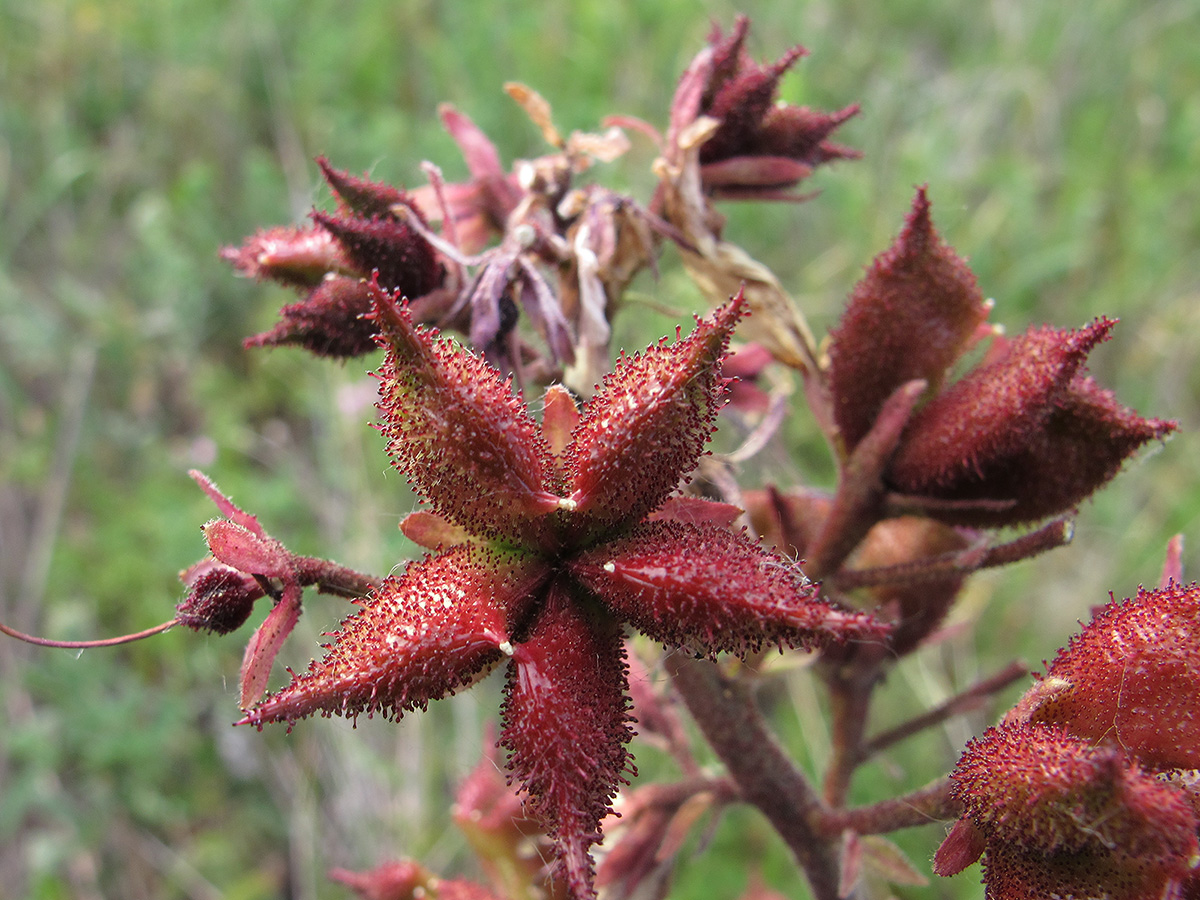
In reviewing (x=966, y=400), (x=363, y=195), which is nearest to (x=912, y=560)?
(x=966, y=400)

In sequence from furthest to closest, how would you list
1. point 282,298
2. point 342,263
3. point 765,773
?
point 282,298 → point 765,773 → point 342,263

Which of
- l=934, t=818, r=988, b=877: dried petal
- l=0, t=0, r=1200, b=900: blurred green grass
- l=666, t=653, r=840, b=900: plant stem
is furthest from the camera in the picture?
l=0, t=0, r=1200, b=900: blurred green grass

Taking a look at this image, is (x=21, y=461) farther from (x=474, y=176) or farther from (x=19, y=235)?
(x=474, y=176)

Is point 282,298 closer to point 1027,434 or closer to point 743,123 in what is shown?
point 743,123

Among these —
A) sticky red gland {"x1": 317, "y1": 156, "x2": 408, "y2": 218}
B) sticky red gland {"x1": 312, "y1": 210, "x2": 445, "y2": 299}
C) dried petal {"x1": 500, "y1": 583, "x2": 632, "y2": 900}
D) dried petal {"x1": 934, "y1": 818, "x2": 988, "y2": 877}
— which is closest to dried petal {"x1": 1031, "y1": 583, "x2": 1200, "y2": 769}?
dried petal {"x1": 934, "y1": 818, "x2": 988, "y2": 877}

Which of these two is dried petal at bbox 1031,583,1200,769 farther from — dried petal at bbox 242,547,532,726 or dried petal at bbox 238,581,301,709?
dried petal at bbox 238,581,301,709
